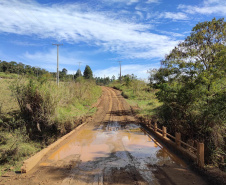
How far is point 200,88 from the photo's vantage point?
9227 mm

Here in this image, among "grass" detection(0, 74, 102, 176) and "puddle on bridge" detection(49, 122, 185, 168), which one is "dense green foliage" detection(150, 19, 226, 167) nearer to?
"puddle on bridge" detection(49, 122, 185, 168)

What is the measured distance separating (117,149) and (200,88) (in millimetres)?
5561

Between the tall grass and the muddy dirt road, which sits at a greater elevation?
the tall grass

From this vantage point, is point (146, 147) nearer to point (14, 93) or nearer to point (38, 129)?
point (38, 129)

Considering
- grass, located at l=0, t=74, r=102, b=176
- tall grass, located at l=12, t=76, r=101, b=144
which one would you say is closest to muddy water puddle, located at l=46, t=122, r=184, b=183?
grass, located at l=0, t=74, r=102, b=176

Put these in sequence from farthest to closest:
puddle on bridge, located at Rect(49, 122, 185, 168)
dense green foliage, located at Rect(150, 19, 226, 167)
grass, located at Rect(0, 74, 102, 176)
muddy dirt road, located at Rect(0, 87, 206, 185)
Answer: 1. dense green foliage, located at Rect(150, 19, 226, 167)
2. grass, located at Rect(0, 74, 102, 176)
3. puddle on bridge, located at Rect(49, 122, 185, 168)
4. muddy dirt road, located at Rect(0, 87, 206, 185)

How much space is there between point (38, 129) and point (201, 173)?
26.3 feet

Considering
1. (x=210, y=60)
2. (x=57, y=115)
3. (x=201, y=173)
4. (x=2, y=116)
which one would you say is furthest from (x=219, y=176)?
(x=2, y=116)

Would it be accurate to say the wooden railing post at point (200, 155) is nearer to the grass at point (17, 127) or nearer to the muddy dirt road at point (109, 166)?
the muddy dirt road at point (109, 166)

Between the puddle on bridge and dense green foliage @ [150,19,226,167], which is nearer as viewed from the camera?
the puddle on bridge

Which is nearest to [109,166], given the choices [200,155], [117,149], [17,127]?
[117,149]

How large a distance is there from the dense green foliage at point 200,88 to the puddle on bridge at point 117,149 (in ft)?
8.67

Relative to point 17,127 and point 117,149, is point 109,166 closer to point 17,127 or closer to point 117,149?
point 117,149

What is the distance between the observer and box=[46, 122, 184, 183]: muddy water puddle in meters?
5.01
